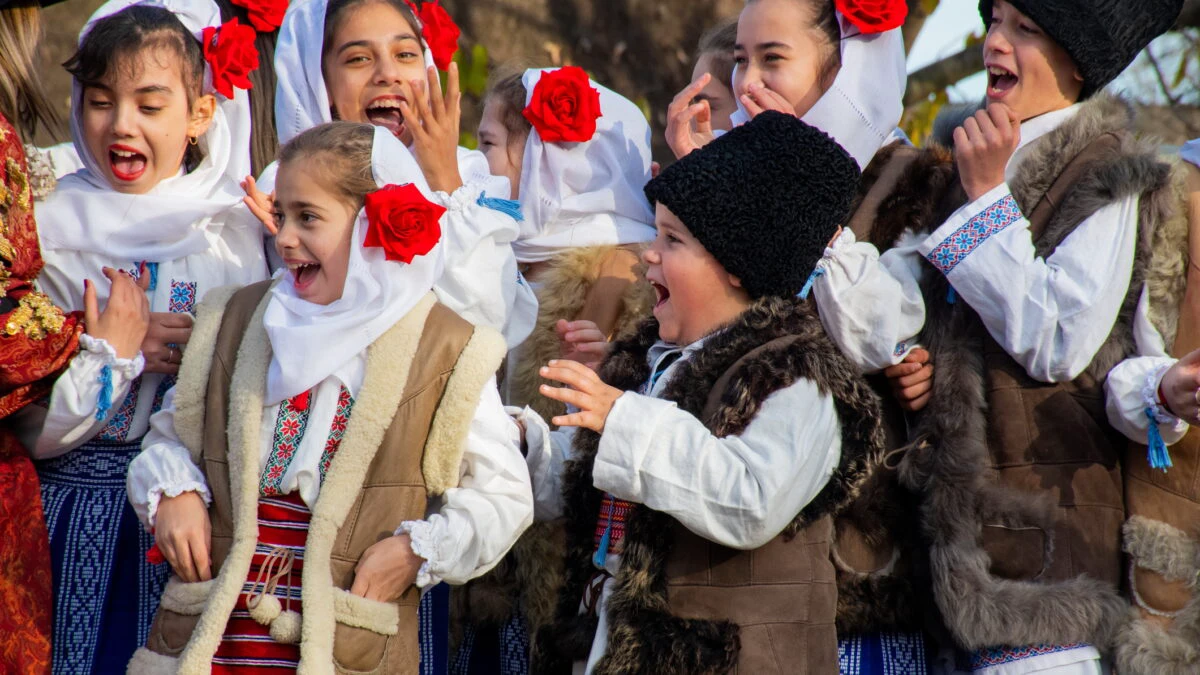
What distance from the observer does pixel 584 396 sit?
288 cm

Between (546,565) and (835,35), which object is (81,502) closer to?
(546,565)

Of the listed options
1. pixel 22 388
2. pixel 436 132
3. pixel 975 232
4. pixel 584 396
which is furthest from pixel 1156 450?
pixel 22 388

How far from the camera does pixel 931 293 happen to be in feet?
11.3

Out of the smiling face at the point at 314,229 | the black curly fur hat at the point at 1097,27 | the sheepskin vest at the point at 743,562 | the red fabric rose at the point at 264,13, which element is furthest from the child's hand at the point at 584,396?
the red fabric rose at the point at 264,13

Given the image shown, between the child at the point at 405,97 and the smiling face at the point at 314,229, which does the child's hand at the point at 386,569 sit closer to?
the smiling face at the point at 314,229

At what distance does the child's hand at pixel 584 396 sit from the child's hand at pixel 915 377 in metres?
0.86

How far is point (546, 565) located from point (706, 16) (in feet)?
14.6

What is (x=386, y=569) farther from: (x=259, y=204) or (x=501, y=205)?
(x=501, y=205)

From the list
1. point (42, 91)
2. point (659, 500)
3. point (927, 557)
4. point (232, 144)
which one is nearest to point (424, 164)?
point (232, 144)

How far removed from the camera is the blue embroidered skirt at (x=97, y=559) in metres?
3.44

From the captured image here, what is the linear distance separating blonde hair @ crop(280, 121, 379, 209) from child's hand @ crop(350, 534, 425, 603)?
2.55ft

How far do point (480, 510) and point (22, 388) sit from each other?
119 centimetres

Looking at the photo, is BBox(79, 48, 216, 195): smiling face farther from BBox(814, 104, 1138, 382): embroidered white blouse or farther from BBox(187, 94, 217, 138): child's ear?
BBox(814, 104, 1138, 382): embroidered white blouse

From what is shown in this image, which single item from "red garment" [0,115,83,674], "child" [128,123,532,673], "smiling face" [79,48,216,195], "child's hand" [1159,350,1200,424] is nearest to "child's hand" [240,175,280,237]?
"smiling face" [79,48,216,195]
